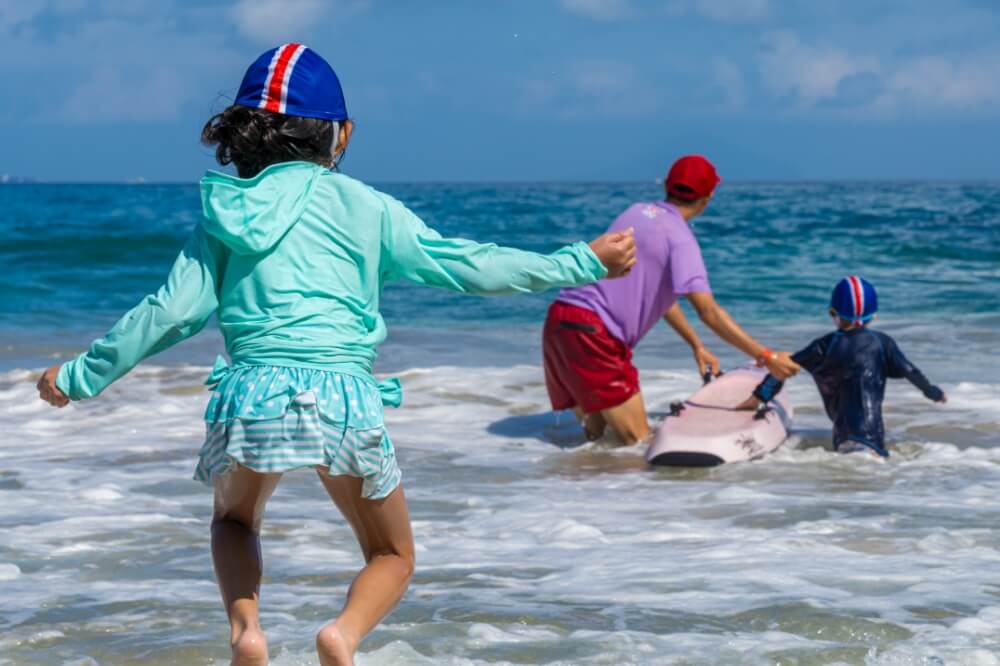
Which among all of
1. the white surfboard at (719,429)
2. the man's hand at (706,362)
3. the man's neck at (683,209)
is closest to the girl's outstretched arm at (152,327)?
the white surfboard at (719,429)

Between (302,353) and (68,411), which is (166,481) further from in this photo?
(302,353)

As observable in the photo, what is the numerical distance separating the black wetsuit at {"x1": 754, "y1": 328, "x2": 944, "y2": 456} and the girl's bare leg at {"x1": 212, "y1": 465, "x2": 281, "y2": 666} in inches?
165

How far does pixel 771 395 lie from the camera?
684cm

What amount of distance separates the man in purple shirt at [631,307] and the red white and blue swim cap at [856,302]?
1.43ft

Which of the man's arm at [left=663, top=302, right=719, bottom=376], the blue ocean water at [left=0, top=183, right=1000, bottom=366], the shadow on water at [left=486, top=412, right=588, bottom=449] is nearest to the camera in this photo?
the man's arm at [left=663, top=302, right=719, bottom=376]

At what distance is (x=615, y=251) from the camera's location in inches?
119

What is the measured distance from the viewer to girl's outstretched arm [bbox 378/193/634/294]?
291 centimetres

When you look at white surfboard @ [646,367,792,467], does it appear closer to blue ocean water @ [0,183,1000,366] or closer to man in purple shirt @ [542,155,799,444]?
man in purple shirt @ [542,155,799,444]

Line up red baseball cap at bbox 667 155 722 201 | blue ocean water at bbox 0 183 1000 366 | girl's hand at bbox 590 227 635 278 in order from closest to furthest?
Answer: 1. girl's hand at bbox 590 227 635 278
2. red baseball cap at bbox 667 155 722 201
3. blue ocean water at bbox 0 183 1000 366

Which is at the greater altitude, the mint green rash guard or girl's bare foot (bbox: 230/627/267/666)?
the mint green rash guard

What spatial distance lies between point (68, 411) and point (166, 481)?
2.40 m

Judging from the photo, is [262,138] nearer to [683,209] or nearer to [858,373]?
[683,209]

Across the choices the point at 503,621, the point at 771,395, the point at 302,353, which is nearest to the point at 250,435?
the point at 302,353

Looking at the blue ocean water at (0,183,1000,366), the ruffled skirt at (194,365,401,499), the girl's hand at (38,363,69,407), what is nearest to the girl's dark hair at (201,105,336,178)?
the ruffled skirt at (194,365,401,499)
